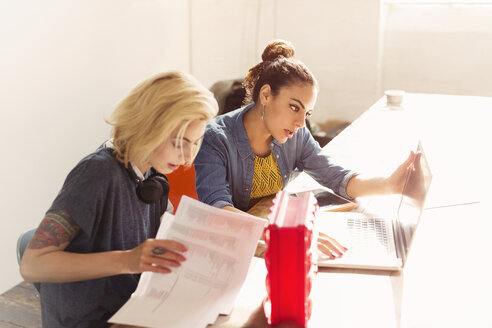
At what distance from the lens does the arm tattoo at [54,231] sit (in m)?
1.04

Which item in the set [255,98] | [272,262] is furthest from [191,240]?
[255,98]

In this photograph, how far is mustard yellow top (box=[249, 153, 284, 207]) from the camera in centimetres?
179

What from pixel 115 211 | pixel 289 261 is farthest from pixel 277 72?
pixel 289 261

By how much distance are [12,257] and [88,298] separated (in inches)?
58.3

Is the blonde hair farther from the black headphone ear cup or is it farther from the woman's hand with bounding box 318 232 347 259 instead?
the woman's hand with bounding box 318 232 347 259

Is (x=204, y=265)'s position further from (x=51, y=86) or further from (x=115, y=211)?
(x=51, y=86)

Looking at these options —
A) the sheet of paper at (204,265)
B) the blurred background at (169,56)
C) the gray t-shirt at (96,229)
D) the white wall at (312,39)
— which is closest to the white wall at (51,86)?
the blurred background at (169,56)

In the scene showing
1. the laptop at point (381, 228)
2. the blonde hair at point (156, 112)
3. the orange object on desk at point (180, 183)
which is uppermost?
the blonde hair at point (156, 112)

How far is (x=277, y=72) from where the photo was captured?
65.1 inches

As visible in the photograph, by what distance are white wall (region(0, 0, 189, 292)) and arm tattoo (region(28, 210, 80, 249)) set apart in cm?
143

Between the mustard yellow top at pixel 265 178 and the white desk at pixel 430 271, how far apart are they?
38 cm

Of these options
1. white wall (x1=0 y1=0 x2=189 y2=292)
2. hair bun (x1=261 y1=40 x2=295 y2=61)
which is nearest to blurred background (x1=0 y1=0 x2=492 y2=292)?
white wall (x1=0 y1=0 x2=189 y2=292)

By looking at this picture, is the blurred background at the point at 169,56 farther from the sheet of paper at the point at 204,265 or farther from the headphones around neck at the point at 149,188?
the sheet of paper at the point at 204,265

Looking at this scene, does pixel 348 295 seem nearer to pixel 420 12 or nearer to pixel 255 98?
pixel 255 98
